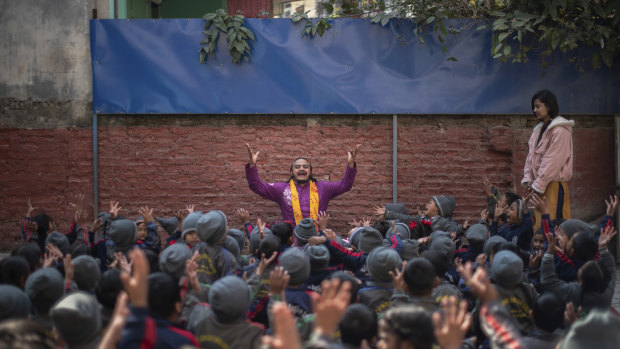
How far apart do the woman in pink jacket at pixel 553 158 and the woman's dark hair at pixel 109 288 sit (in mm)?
4516

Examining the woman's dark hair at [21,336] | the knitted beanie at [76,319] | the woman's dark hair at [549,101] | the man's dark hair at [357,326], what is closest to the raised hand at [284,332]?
the man's dark hair at [357,326]

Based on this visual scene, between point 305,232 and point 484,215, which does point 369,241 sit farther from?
point 484,215

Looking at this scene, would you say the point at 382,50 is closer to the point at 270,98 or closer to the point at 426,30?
the point at 426,30

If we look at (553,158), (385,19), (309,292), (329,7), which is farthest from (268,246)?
(329,7)

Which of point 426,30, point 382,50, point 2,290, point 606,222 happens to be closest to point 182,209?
point 382,50

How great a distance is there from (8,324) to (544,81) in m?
6.80

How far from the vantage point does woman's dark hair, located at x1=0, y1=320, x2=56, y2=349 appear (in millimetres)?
2340

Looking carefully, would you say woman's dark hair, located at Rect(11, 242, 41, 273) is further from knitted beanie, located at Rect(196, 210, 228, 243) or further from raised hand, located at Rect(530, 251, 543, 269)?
raised hand, located at Rect(530, 251, 543, 269)

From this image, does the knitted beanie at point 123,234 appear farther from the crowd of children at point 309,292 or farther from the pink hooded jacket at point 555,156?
the pink hooded jacket at point 555,156

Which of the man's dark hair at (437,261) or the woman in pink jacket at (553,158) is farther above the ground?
the woman in pink jacket at (553,158)

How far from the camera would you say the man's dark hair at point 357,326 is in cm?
284

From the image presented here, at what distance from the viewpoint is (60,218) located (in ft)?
25.4

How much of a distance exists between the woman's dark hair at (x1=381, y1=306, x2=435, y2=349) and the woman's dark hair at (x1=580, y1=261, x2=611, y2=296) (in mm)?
1581

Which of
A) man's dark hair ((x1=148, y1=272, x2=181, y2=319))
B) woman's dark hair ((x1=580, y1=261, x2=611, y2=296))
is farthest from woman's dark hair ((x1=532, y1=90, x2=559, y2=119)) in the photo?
man's dark hair ((x1=148, y1=272, x2=181, y2=319))
